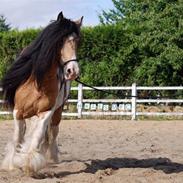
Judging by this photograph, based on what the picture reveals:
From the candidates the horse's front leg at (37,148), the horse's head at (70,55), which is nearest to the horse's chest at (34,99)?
the horse's front leg at (37,148)

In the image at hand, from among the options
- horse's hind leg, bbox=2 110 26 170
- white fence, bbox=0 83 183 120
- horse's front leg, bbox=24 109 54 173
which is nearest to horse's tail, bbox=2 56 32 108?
horse's hind leg, bbox=2 110 26 170

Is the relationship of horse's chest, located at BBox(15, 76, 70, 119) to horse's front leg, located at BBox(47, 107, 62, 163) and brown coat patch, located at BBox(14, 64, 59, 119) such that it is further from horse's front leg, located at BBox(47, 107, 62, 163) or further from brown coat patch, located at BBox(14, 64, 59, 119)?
horse's front leg, located at BBox(47, 107, 62, 163)

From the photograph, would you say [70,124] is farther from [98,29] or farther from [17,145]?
[17,145]

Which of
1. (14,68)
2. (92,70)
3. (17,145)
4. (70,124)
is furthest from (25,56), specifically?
(92,70)

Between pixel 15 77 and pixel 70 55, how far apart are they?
2.95 feet

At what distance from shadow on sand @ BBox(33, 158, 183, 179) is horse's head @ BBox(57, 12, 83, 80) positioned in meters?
1.33

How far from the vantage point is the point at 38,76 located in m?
6.62

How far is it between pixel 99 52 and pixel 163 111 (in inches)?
126

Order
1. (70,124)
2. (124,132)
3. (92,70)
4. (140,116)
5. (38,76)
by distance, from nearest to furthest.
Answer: (38,76)
(124,132)
(70,124)
(140,116)
(92,70)

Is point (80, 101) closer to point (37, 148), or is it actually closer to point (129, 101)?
point (129, 101)

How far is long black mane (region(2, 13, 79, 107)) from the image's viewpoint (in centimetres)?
657

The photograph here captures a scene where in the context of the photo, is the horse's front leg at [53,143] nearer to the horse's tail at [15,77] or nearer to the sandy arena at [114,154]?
the sandy arena at [114,154]

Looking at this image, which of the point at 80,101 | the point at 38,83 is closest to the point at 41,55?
the point at 38,83

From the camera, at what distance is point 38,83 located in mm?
6633
